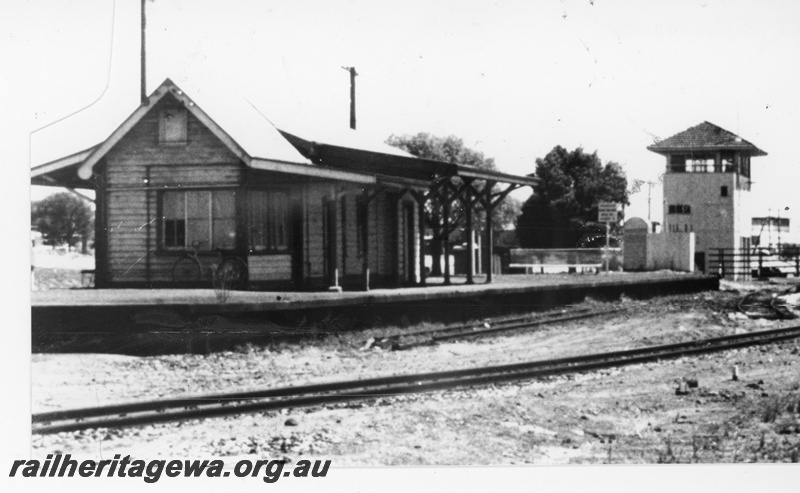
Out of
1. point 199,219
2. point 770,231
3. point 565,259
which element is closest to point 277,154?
point 199,219

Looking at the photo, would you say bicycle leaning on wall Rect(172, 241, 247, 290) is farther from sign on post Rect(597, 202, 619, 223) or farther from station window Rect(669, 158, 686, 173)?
station window Rect(669, 158, 686, 173)

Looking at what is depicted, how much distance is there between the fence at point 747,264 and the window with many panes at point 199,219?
514 cm

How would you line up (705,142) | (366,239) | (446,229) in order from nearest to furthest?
1. (705,142)
2. (366,239)
3. (446,229)

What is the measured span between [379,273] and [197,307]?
9.75 ft

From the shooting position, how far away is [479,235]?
1264 centimetres

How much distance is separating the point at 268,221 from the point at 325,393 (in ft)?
7.51

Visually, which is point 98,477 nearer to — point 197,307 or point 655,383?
point 197,307

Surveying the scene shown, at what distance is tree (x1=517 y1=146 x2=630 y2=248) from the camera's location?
786cm

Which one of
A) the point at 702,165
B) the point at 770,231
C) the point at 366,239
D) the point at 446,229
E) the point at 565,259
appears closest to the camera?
the point at 702,165

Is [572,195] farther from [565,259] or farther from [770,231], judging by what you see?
[770,231]

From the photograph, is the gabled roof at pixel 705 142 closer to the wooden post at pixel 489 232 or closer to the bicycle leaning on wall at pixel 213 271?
the wooden post at pixel 489 232

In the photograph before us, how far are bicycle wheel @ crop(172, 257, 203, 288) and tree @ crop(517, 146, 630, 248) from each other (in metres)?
3.56

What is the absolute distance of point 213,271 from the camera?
8.26 m

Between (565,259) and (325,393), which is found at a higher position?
(565,259)
